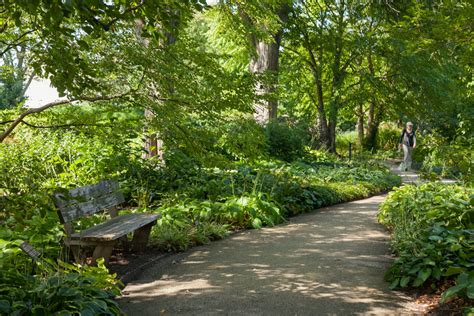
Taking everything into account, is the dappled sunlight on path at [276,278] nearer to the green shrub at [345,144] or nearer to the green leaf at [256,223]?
the green leaf at [256,223]

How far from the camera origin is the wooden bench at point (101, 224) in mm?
5191

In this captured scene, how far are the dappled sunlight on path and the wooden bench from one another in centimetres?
47

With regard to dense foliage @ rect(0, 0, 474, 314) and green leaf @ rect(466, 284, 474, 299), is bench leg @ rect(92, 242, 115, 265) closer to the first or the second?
dense foliage @ rect(0, 0, 474, 314)

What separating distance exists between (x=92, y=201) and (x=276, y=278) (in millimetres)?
2325

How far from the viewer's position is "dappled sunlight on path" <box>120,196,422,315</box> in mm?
4590

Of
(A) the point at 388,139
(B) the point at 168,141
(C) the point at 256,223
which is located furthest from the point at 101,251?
(A) the point at 388,139

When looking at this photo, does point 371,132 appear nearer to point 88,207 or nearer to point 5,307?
point 88,207

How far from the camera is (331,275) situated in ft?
18.2

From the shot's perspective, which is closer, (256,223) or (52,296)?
(52,296)

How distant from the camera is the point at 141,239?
258 inches

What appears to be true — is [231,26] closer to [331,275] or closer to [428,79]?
[428,79]

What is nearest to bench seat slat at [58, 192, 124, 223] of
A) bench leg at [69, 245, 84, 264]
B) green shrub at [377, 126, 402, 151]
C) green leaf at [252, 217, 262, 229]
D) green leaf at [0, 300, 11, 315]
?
bench leg at [69, 245, 84, 264]

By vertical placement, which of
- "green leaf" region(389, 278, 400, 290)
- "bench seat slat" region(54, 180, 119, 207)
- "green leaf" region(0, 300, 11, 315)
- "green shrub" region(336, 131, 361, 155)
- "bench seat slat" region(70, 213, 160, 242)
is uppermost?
"green shrub" region(336, 131, 361, 155)

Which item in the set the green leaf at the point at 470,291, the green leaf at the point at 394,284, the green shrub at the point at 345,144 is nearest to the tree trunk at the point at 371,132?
the green shrub at the point at 345,144
